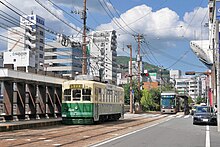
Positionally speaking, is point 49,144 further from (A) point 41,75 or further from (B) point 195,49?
(B) point 195,49

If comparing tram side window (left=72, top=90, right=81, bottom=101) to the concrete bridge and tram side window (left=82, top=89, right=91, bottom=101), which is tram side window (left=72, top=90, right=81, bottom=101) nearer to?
tram side window (left=82, top=89, right=91, bottom=101)

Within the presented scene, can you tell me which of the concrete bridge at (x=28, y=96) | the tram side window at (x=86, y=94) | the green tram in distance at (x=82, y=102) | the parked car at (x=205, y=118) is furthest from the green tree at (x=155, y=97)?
the tram side window at (x=86, y=94)

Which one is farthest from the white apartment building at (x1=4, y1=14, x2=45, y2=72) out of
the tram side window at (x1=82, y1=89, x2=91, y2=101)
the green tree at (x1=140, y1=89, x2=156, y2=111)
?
the tram side window at (x1=82, y1=89, x2=91, y2=101)

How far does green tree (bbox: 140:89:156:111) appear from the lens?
76.4m

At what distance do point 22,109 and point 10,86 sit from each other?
2598 millimetres

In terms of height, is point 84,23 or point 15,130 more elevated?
point 84,23

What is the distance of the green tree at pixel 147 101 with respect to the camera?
7638 cm

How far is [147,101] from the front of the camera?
77438 mm

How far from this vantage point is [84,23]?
118 ft

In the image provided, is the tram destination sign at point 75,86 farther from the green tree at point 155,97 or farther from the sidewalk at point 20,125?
the green tree at point 155,97

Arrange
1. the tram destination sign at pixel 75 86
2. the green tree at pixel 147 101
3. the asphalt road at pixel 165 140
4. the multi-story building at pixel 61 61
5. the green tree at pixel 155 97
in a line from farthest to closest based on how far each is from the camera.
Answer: the multi-story building at pixel 61 61 < the green tree at pixel 155 97 < the green tree at pixel 147 101 < the tram destination sign at pixel 75 86 < the asphalt road at pixel 165 140

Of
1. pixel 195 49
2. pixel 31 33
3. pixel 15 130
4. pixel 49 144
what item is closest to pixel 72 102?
pixel 15 130

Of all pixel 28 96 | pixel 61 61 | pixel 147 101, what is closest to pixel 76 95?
pixel 28 96

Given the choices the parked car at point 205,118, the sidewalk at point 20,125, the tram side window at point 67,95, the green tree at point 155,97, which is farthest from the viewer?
the green tree at point 155,97
